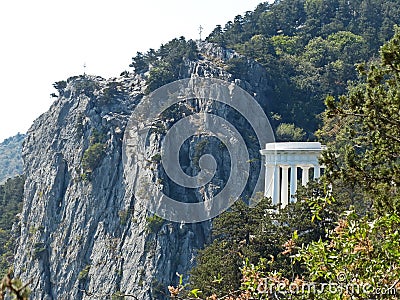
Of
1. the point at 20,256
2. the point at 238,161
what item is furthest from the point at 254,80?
the point at 20,256

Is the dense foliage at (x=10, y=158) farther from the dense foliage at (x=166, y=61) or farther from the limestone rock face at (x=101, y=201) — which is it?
the limestone rock face at (x=101, y=201)

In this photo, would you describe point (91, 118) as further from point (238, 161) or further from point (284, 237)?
point (284, 237)

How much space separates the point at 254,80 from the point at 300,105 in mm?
4478

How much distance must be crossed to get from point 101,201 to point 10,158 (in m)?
122

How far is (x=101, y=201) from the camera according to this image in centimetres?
5859

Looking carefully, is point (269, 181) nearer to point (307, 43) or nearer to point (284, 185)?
point (284, 185)

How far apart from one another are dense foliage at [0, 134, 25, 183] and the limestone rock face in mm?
90041

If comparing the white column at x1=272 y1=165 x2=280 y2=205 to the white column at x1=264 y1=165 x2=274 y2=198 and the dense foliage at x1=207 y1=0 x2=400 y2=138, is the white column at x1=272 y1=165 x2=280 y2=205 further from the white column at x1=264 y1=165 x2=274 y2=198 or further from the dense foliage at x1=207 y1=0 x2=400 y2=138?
the dense foliage at x1=207 y1=0 x2=400 y2=138

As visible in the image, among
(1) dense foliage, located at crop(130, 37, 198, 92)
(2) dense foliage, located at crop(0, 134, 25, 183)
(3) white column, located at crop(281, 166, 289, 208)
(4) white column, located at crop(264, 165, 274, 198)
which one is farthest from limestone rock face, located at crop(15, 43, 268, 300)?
(2) dense foliage, located at crop(0, 134, 25, 183)

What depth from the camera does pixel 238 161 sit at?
183 feet

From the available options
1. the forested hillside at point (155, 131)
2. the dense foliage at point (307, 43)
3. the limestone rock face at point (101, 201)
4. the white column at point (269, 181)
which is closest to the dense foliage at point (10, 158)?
the dense foliage at point (307, 43)

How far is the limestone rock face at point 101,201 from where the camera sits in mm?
52500

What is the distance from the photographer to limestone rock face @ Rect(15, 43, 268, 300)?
52.5m

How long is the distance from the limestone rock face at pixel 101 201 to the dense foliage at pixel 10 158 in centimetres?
9004
